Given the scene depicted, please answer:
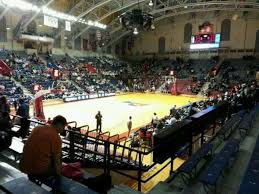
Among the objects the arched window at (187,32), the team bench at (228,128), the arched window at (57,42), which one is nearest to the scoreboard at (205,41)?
the arched window at (187,32)

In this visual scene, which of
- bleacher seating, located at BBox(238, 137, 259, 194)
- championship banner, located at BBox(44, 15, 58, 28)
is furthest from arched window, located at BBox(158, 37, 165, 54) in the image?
bleacher seating, located at BBox(238, 137, 259, 194)

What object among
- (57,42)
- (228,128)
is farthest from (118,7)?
(228,128)

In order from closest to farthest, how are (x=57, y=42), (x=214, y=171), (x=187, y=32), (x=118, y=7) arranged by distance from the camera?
(x=214, y=171) → (x=118, y=7) → (x=57, y=42) → (x=187, y=32)

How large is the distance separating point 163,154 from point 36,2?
22030 millimetres

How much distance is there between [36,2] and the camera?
21.9 metres

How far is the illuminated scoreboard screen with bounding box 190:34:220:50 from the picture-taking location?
31.1 m

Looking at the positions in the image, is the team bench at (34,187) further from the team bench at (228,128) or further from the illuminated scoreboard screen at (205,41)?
the illuminated scoreboard screen at (205,41)

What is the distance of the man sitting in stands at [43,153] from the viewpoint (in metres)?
2.90

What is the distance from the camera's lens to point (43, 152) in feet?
9.55

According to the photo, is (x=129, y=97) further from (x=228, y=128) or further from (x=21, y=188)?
(x=21, y=188)

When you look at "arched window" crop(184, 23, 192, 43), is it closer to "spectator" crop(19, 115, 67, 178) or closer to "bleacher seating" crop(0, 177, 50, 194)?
"spectator" crop(19, 115, 67, 178)

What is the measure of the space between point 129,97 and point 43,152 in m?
23.8

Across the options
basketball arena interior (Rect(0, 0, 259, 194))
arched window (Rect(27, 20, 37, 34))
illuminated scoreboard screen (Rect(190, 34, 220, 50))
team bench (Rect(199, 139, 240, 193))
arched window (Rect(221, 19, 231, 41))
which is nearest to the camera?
team bench (Rect(199, 139, 240, 193))

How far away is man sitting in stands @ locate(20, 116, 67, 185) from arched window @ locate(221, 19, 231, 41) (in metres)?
33.7
